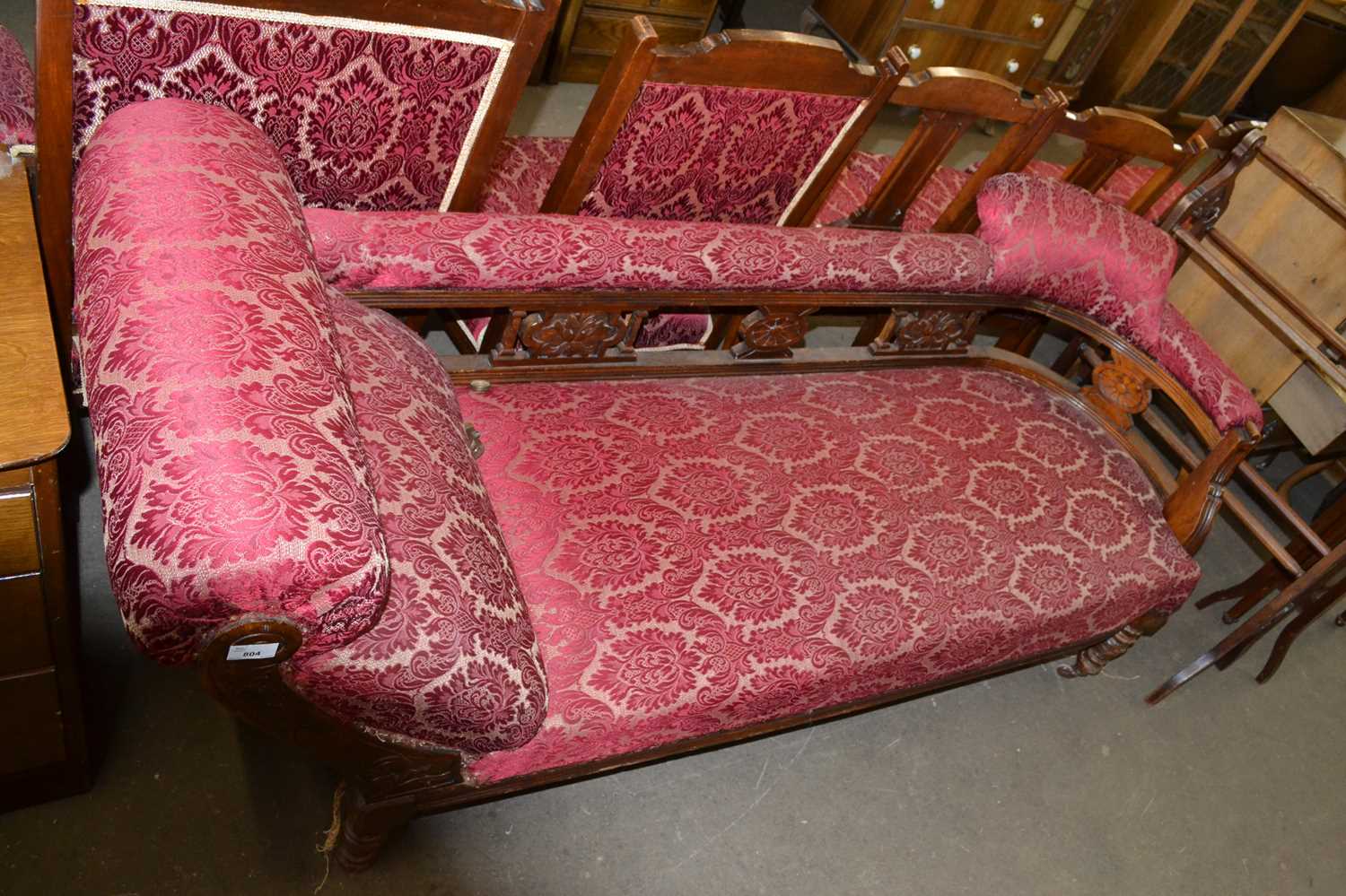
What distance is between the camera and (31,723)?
1160mm

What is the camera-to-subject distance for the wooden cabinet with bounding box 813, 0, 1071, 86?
145 inches

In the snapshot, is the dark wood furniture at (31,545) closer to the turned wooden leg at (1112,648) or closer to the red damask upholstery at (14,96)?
the red damask upholstery at (14,96)

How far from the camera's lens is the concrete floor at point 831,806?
1.38m

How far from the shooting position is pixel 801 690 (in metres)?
1.37

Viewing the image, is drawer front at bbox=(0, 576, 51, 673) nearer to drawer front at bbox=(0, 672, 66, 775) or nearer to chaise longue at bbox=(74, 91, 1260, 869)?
drawer front at bbox=(0, 672, 66, 775)

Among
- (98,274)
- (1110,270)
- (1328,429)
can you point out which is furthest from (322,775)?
(1328,429)

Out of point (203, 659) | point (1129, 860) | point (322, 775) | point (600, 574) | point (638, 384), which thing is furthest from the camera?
point (1129, 860)

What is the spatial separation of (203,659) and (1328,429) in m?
2.76

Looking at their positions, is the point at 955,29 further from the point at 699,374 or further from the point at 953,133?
the point at 699,374

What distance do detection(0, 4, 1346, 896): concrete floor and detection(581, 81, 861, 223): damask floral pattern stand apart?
3.33 feet

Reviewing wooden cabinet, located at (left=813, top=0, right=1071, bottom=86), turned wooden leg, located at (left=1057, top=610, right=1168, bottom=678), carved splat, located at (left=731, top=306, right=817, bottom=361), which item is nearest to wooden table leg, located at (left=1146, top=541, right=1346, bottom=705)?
turned wooden leg, located at (left=1057, top=610, right=1168, bottom=678)

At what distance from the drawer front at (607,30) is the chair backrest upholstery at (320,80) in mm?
1938

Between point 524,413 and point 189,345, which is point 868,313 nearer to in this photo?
point 524,413

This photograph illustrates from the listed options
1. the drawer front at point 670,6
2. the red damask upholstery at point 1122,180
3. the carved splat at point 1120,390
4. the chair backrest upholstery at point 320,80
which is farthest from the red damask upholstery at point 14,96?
the red damask upholstery at point 1122,180
